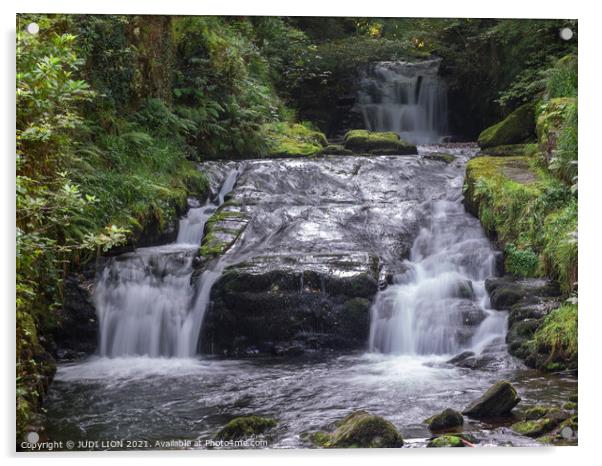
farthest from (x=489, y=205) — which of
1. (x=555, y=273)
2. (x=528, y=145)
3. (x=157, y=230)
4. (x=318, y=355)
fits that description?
(x=157, y=230)

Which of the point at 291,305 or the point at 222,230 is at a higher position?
the point at 222,230

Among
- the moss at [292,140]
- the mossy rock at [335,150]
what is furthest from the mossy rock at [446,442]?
the moss at [292,140]

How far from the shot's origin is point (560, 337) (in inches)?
207

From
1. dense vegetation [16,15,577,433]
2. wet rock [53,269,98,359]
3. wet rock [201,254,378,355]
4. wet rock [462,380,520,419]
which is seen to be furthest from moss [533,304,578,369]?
wet rock [53,269,98,359]

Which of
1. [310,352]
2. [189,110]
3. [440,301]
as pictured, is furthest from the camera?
[189,110]

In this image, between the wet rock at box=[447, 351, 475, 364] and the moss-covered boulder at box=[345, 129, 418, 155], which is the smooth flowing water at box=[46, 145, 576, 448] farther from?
the moss-covered boulder at box=[345, 129, 418, 155]

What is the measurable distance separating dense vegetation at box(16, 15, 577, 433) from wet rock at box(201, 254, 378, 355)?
1.03 meters

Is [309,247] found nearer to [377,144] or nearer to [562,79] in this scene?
[377,144]

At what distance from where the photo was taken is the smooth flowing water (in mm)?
4723

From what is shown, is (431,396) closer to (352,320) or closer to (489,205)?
(352,320)

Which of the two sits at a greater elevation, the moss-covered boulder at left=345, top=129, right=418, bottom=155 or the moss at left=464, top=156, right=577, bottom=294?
the moss-covered boulder at left=345, top=129, right=418, bottom=155

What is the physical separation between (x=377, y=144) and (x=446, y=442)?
3290mm

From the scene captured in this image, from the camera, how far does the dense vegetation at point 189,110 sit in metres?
4.70

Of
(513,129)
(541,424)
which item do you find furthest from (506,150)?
(541,424)
